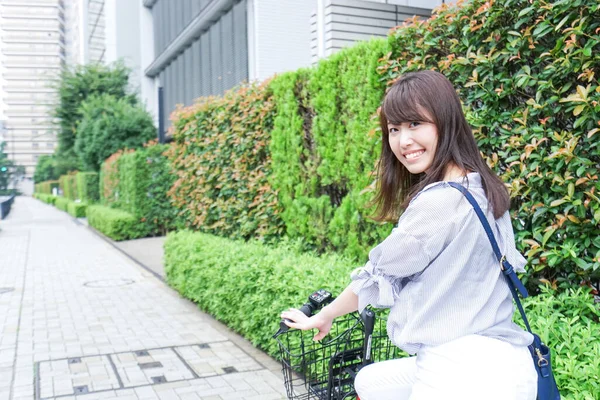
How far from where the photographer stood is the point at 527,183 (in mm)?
3336

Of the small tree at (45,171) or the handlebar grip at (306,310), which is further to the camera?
the small tree at (45,171)

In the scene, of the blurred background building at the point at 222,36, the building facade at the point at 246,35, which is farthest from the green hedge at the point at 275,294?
the blurred background building at the point at 222,36

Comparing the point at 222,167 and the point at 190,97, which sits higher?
the point at 190,97

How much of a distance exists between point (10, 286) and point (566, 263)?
857cm

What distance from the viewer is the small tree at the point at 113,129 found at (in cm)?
2381

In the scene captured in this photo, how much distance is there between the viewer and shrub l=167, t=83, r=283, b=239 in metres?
7.00

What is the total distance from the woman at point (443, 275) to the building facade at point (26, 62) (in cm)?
15485

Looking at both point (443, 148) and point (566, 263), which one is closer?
point (443, 148)

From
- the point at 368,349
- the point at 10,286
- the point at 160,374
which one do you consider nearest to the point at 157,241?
the point at 10,286

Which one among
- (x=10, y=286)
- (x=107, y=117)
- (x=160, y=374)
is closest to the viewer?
(x=160, y=374)

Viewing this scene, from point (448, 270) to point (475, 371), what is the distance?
0.26 m

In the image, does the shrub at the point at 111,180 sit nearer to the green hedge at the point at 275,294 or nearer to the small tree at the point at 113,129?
the small tree at the point at 113,129

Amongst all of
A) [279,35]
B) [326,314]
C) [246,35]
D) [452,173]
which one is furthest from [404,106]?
[246,35]

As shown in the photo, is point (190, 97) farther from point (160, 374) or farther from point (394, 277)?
point (394, 277)
